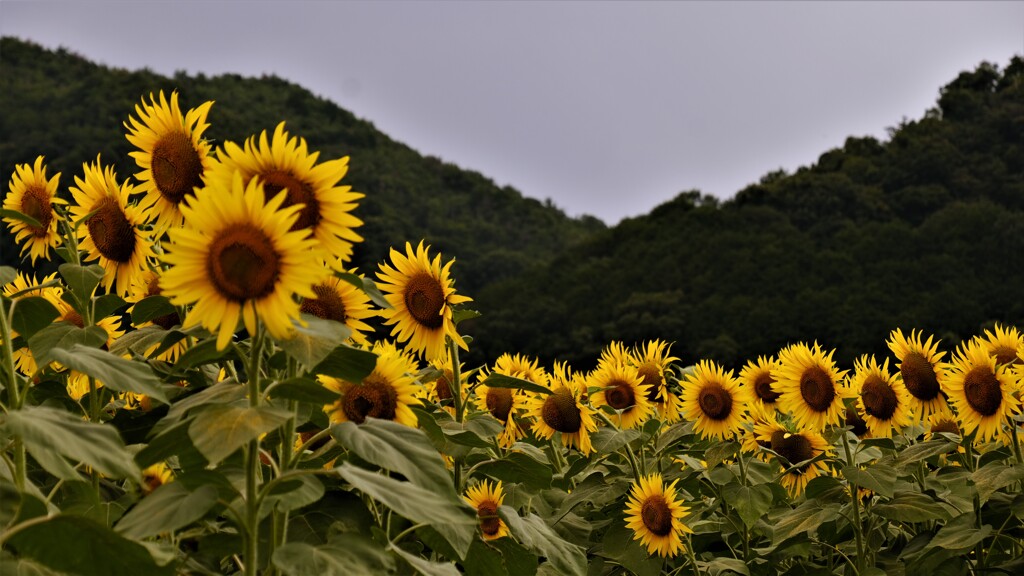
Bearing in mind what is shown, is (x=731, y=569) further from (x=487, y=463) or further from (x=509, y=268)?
(x=509, y=268)

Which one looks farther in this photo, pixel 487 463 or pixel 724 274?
pixel 724 274

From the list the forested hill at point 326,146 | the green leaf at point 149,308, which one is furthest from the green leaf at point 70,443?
the forested hill at point 326,146

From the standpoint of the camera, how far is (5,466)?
207cm

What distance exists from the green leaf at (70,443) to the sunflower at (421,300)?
1.14 m

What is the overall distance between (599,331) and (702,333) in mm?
3523

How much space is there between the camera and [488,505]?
321cm

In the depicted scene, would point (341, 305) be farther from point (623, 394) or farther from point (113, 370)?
point (623, 394)

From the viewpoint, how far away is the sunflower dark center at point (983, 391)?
355 centimetres

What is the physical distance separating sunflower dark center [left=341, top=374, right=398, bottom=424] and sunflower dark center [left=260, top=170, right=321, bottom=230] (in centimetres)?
58

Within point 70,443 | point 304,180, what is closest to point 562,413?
point 304,180

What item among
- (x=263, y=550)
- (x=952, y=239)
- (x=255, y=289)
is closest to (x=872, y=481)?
(x=263, y=550)

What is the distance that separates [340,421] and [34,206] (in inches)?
48.6

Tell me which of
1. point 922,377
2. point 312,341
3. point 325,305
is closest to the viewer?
point 312,341

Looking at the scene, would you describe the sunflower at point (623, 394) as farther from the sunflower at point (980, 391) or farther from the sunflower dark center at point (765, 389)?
the sunflower at point (980, 391)
